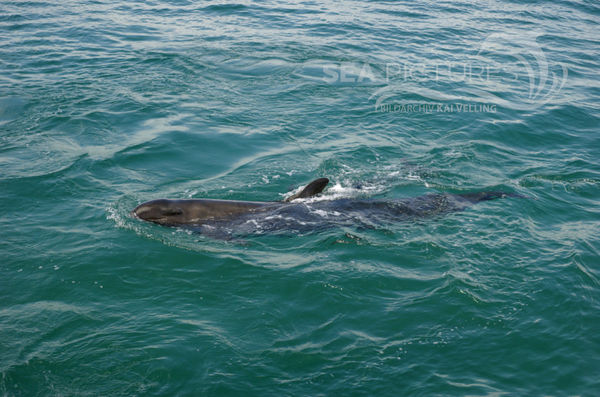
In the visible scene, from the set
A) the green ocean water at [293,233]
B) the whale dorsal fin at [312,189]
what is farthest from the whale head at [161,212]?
the whale dorsal fin at [312,189]

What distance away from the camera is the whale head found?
9914 mm

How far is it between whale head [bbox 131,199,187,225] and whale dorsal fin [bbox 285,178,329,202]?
2114 mm

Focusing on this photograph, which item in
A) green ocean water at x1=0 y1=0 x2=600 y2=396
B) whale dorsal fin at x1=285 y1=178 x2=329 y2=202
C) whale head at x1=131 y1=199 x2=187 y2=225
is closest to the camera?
green ocean water at x1=0 y1=0 x2=600 y2=396

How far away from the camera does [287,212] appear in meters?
10.3

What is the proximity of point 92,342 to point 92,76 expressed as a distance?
40.1 feet

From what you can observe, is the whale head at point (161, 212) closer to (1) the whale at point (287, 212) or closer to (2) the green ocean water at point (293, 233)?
(1) the whale at point (287, 212)

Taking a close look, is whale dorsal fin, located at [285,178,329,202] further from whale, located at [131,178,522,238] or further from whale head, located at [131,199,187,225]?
whale head, located at [131,199,187,225]

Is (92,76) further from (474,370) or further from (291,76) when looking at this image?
(474,370)

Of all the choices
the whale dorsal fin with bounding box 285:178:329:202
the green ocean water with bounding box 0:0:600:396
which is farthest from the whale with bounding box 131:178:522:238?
the green ocean water with bounding box 0:0:600:396

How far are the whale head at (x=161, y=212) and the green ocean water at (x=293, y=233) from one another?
33cm

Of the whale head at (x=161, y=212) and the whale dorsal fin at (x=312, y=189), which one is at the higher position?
the whale dorsal fin at (x=312, y=189)

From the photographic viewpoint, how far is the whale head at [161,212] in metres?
9.91

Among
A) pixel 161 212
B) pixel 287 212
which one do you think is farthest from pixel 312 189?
pixel 161 212

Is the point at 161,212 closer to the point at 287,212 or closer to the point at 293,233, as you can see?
the point at 287,212
